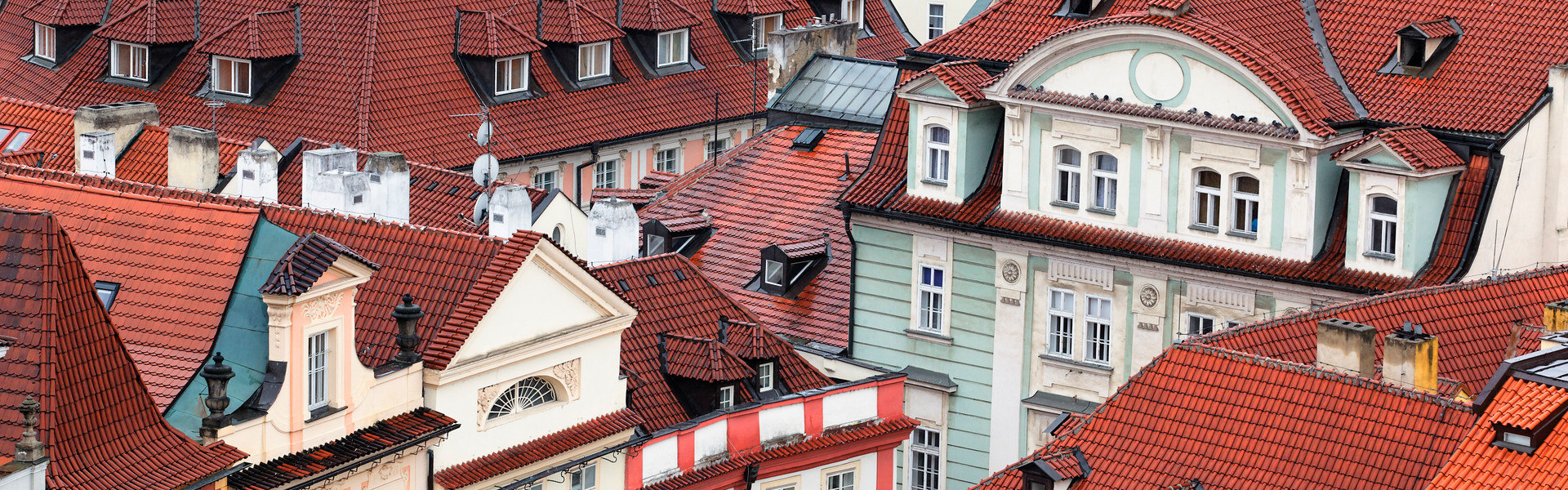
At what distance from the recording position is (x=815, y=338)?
78.3 meters

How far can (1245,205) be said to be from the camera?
71.9m

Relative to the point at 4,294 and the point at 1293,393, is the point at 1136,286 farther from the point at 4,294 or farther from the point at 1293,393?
the point at 4,294

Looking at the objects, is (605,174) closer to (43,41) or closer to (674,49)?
(674,49)

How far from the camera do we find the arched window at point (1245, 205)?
71.8m

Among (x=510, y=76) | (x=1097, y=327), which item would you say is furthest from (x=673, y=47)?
(x=1097, y=327)

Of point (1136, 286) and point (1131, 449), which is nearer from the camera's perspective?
point (1131, 449)

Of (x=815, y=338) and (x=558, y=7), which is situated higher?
(x=558, y=7)

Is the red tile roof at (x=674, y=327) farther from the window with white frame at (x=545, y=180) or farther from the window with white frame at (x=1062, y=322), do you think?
the window with white frame at (x=545, y=180)

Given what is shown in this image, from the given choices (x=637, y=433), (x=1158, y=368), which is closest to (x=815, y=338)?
(x=637, y=433)

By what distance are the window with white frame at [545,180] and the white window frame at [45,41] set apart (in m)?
15.2

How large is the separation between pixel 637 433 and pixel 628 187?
37930 millimetres

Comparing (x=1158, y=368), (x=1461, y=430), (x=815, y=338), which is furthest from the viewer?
(x=815, y=338)

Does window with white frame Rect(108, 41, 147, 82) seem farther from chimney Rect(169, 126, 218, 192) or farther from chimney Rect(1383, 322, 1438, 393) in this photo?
chimney Rect(1383, 322, 1438, 393)

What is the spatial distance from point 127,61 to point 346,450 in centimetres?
4430
